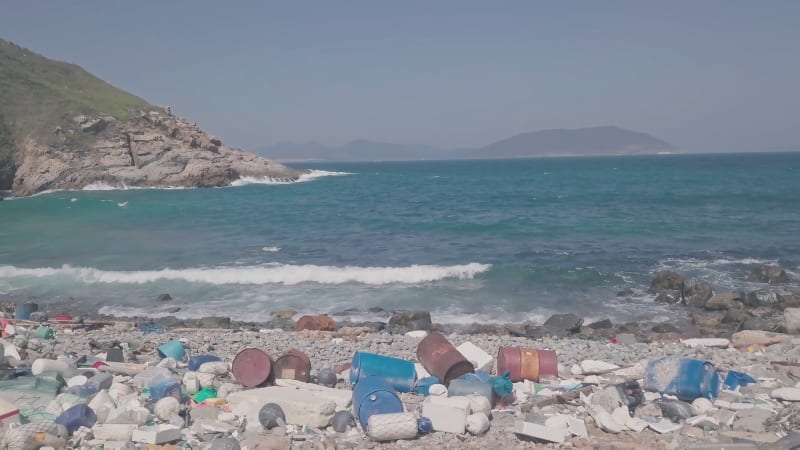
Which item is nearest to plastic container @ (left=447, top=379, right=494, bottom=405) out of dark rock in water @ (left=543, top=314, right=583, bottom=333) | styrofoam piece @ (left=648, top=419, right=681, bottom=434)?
styrofoam piece @ (left=648, top=419, right=681, bottom=434)

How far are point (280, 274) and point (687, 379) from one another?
13.8 metres

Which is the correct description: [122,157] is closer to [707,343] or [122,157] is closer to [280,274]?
[280,274]

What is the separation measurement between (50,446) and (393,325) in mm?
8595

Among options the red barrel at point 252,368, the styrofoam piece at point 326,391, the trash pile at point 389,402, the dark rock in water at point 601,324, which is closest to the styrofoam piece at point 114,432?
the trash pile at point 389,402

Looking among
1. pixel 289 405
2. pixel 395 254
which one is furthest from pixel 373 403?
pixel 395 254

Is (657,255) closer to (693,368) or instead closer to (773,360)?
(773,360)

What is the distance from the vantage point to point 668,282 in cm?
1603

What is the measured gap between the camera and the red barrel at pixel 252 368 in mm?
6996

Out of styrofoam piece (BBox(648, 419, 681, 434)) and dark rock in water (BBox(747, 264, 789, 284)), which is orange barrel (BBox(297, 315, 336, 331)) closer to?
styrofoam piece (BBox(648, 419, 681, 434))

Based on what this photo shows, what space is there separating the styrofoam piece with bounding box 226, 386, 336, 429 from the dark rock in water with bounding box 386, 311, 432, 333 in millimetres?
6492

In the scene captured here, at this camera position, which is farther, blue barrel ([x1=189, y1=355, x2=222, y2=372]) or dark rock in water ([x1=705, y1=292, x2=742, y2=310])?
dark rock in water ([x1=705, y1=292, x2=742, y2=310])

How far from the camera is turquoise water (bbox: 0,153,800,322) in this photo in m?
15.9

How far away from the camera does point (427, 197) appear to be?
1845 inches

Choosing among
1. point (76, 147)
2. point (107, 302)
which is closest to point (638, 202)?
point (107, 302)
